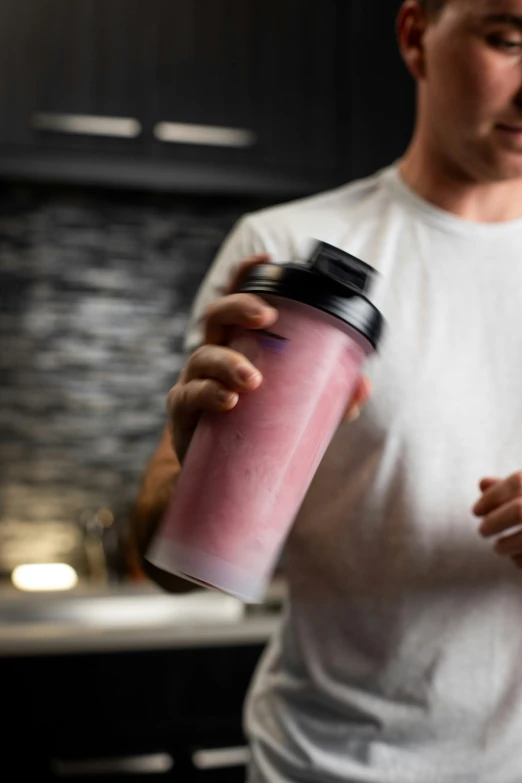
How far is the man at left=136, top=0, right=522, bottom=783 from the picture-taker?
94 cm

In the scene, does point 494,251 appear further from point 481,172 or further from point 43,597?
point 43,597

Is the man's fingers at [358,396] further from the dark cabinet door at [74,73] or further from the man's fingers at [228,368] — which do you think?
the dark cabinet door at [74,73]

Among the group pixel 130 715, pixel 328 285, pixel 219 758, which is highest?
pixel 328 285

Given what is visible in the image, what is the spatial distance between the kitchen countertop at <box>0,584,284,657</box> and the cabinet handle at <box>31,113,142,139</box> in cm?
104

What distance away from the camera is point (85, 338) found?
2590mm

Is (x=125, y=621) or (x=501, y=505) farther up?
(x=501, y=505)

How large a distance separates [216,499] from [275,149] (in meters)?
1.94

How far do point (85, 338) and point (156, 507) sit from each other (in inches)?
68.2

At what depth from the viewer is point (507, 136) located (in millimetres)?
966

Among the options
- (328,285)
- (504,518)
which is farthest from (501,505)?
(328,285)

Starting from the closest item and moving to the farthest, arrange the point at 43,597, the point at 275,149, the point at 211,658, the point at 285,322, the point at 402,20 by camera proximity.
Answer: the point at 285,322 → the point at 402,20 → the point at 211,658 → the point at 43,597 → the point at 275,149

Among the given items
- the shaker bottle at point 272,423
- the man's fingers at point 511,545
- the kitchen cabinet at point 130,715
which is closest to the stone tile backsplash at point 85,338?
the kitchen cabinet at point 130,715

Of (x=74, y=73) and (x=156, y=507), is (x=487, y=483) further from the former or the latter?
(x=74, y=73)

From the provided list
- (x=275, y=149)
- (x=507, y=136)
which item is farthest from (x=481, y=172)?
(x=275, y=149)
